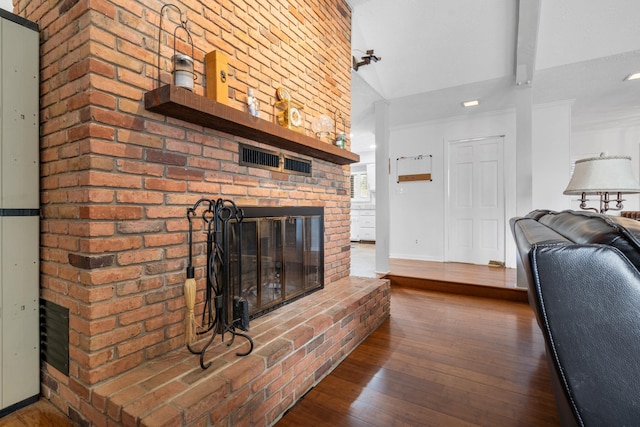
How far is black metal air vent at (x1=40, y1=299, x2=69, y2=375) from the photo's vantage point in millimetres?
1346

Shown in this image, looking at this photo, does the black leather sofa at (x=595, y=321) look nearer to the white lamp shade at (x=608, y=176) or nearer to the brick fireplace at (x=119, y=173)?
the brick fireplace at (x=119, y=173)

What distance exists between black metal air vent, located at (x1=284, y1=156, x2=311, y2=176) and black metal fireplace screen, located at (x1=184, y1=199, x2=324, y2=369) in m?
0.28

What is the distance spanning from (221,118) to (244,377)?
Answer: 117 cm

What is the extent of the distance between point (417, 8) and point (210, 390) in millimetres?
3494

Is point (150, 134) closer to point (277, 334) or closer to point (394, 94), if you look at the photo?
point (277, 334)

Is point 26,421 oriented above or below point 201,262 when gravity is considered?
below

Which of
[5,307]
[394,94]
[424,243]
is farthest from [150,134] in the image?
[424,243]

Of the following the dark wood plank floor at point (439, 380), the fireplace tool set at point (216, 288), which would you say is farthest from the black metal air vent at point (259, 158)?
the dark wood plank floor at point (439, 380)

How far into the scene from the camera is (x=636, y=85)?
12.4 feet

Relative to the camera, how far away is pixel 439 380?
5.94ft

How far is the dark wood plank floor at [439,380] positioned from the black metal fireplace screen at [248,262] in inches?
22.1

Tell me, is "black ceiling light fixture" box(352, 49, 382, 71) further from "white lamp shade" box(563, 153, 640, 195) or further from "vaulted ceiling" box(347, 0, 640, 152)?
"white lamp shade" box(563, 153, 640, 195)

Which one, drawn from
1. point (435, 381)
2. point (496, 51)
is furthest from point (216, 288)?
point (496, 51)

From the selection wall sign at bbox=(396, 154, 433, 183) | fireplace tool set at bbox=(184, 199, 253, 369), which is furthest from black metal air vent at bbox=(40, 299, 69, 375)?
wall sign at bbox=(396, 154, 433, 183)
